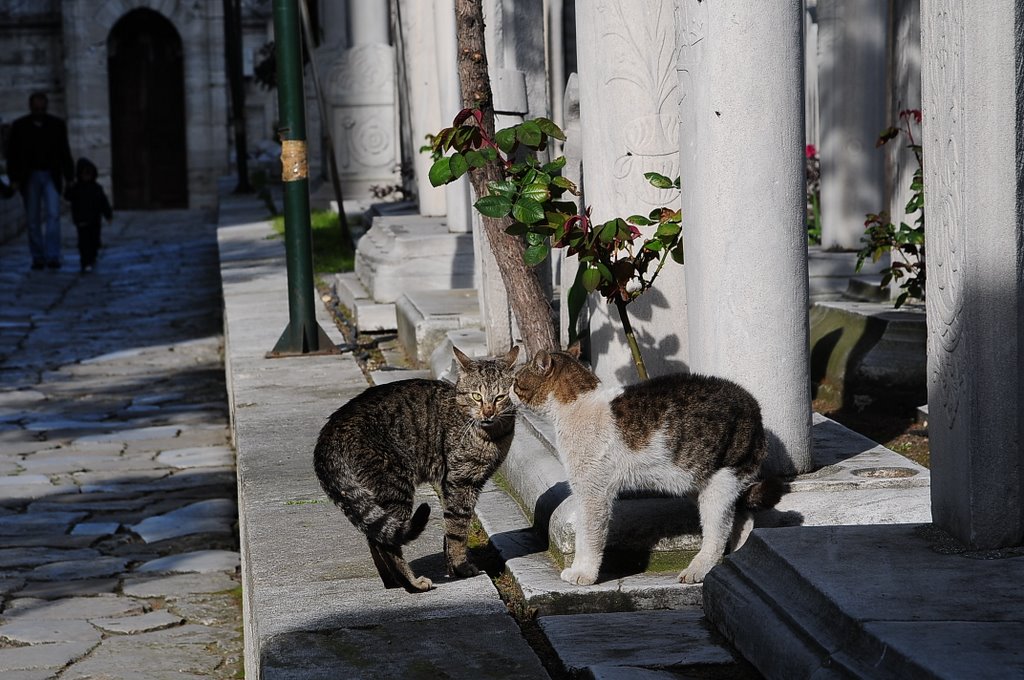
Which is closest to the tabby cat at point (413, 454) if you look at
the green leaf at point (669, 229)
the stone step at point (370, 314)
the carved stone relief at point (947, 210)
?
the green leaf at point (669, 229)

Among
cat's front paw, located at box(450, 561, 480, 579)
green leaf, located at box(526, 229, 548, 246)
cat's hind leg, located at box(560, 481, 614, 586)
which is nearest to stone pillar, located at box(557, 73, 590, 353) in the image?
green leaf, located at box(526, 229, 548, 246)

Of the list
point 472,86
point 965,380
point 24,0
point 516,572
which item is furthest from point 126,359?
point 24,0

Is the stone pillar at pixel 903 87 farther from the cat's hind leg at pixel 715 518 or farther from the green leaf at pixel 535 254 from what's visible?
the cat's hind leg at pixel 715 518

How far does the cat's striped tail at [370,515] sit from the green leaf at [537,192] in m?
1.23

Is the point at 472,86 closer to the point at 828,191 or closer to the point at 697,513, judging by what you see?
the point at 697,513

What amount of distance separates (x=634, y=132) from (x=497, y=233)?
668 millimetres

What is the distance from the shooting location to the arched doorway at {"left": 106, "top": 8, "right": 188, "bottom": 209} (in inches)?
1101

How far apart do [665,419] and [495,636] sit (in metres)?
0.73

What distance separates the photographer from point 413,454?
3803 millimetres

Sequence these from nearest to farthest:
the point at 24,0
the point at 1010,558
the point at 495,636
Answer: the point at 1010,558 → the point at 495,636 → the point at 24,0

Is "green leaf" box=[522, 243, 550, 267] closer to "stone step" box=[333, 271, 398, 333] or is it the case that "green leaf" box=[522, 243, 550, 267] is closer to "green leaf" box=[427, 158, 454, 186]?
"green leaf" box=[427, 158, 454, 186]

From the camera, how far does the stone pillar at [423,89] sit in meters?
11.1

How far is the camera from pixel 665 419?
3.54m

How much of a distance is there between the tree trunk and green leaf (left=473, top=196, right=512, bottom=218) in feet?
2.00
